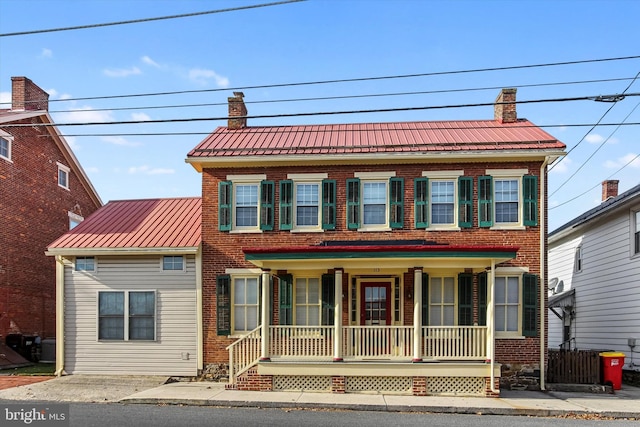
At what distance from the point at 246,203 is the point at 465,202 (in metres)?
6.22

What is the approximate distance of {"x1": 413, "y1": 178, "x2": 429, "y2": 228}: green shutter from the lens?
50.9 ft

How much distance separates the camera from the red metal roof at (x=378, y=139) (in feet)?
51.2

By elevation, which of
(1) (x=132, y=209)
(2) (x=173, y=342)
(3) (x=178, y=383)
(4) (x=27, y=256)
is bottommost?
(3) (x=178, y=383)

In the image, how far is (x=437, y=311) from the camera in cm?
1525

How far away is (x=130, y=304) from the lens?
52.3ft

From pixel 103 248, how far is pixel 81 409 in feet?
17.2

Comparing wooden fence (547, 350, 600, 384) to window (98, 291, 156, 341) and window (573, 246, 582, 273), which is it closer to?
window (573, 246, 582, 273)

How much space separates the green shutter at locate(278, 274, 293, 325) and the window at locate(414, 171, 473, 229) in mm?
3962

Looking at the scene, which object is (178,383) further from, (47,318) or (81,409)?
(47,318)

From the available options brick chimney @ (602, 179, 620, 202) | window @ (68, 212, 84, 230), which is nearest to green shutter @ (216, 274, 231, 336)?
window @ (68, 212, 84, 230)

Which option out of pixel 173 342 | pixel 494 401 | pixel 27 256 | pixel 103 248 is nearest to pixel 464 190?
pixel 494 401

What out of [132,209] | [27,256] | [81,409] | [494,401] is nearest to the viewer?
[81,409]

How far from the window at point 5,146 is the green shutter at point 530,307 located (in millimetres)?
17753

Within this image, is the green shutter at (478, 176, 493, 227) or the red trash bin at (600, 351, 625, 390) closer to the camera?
the red trash bin at (600, 351, 625, 390)
